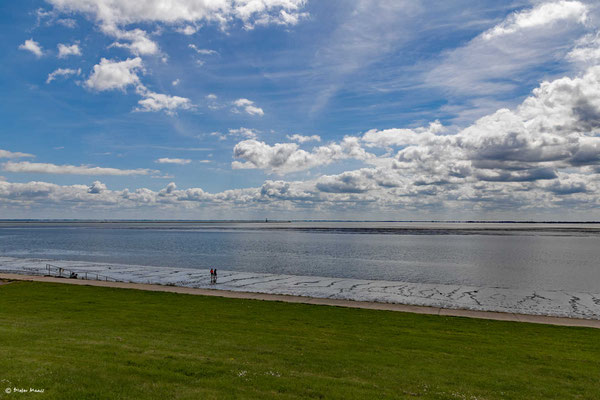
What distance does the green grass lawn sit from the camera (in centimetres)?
1093

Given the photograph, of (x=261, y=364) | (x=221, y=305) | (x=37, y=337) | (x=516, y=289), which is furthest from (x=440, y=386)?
(x=516, y=289)

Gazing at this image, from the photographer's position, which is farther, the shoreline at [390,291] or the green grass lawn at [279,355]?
the shoreline at [390,291]

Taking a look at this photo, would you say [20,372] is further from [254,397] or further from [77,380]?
[254,397]

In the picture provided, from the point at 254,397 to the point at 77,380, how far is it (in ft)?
14.9

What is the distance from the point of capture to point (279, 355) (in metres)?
14.7

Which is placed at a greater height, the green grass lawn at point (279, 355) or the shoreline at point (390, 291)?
the green grass lawn at point (279, 355)

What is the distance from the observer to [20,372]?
35.4 ft

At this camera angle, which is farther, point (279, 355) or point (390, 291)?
point (390, 291)

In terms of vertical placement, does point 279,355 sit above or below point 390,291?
above

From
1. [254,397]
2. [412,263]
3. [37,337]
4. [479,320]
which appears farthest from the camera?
[412,263]

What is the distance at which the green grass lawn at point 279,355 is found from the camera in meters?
10.9

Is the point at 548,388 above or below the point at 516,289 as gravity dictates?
above

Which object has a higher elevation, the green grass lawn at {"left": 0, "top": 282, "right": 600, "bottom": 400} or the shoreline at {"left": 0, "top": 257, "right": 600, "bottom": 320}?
the green grass lawn at {"left": 0, "top": 282, "right": 600, "bottom": 400}

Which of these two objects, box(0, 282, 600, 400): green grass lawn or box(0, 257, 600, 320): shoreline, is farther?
box(0, 257, 600, 320): shoreline
